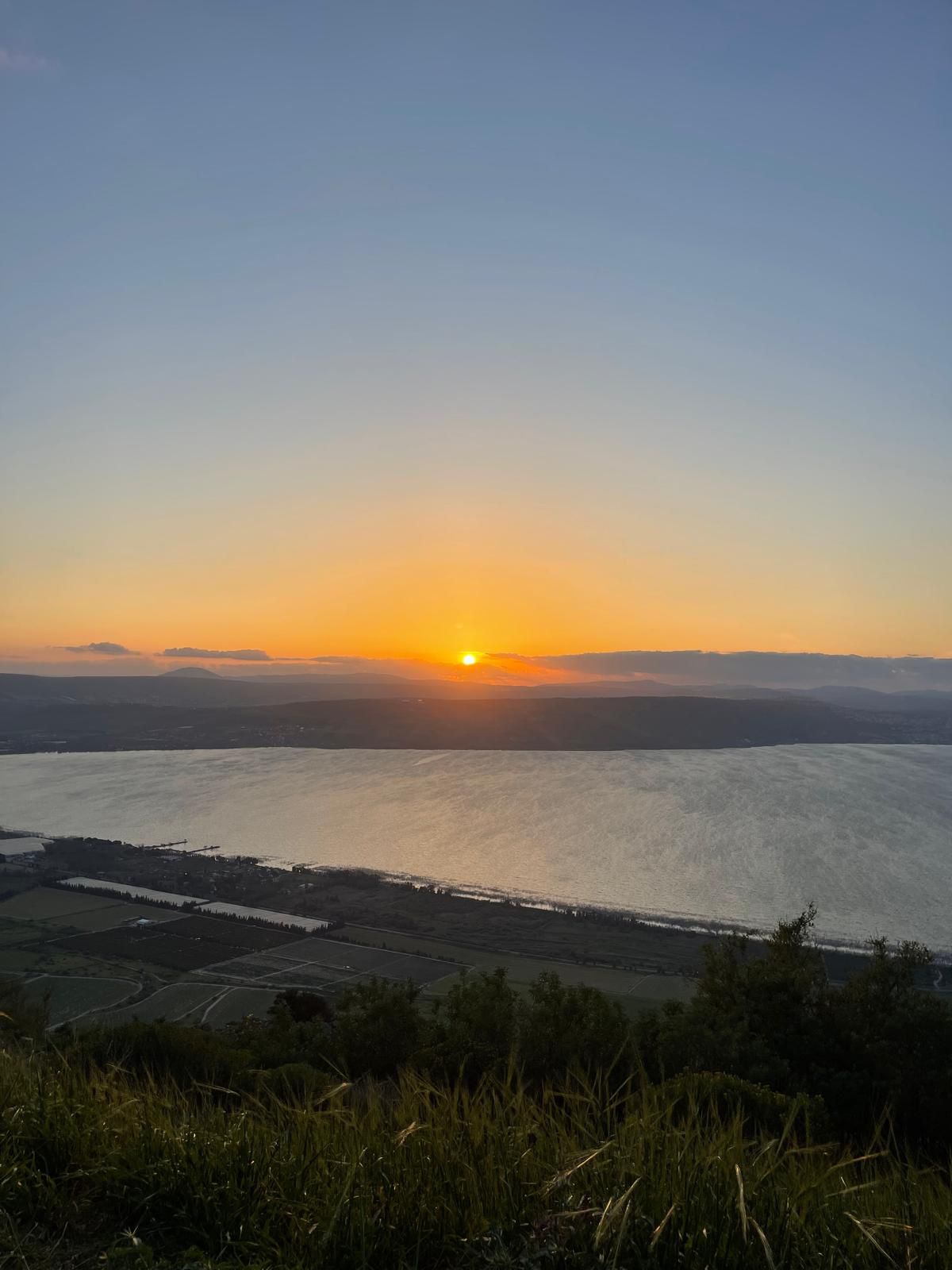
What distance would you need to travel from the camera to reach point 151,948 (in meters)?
37.8

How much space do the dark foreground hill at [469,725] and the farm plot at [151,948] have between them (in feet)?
254

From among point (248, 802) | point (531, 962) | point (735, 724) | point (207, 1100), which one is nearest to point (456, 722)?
point (735, 724)

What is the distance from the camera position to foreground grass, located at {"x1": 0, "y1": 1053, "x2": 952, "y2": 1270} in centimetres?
245

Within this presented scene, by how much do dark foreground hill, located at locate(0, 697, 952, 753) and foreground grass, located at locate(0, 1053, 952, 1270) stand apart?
115m

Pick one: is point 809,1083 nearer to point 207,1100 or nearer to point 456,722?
point 207,1100

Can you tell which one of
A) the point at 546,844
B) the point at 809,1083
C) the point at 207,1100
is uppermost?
the point at 207,1100

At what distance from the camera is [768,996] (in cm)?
1398

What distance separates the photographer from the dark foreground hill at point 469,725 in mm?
118875

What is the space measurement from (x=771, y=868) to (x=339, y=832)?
32.4 meters

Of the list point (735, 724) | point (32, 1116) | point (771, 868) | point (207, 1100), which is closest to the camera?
point (32, 1116)

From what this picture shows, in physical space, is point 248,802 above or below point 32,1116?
below

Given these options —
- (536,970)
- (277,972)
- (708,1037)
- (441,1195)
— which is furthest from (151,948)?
(441,1195)

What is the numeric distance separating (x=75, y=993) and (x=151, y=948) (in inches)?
275

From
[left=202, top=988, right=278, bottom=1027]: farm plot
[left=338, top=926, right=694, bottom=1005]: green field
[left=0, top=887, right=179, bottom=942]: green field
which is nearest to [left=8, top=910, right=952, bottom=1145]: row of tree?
[left=202, top=988, right=278, bottom=1027]: farm plot
